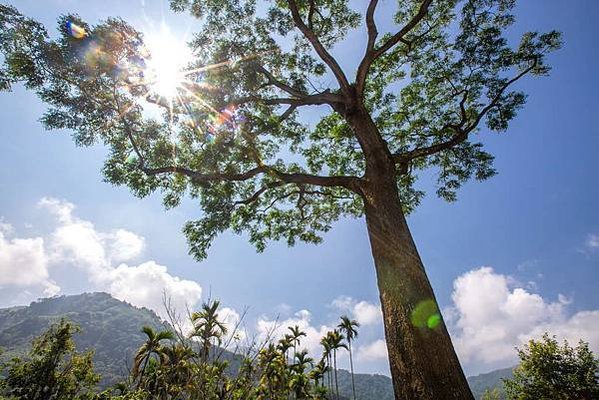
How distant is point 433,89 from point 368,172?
19.2 feet

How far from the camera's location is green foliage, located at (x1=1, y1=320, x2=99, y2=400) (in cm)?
1953

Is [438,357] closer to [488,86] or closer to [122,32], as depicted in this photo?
[488,86]

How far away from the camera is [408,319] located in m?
4.32

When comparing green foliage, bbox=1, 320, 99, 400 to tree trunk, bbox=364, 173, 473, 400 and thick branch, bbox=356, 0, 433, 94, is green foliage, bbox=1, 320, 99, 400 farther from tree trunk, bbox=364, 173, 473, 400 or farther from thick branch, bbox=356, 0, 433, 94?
thick branch, bbox=356, 0, 433, 94

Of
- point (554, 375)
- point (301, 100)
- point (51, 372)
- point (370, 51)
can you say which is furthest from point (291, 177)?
point (554, 375)

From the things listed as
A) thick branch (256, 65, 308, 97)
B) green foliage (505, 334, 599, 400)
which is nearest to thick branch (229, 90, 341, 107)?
Answer: thick branch (256, 65, 308, 97)

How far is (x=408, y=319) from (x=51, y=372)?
24.6m

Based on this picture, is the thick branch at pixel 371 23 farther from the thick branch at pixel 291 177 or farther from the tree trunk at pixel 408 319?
the tree trunk at pixel 408 319

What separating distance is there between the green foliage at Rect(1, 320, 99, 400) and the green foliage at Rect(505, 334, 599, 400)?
2985 cm

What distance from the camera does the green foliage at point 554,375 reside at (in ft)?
78.0

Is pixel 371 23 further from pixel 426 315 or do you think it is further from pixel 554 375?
pixel 554 375

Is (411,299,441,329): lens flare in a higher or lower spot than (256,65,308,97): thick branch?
lower

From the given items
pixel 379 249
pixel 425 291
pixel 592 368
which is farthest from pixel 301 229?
pixel 592 368

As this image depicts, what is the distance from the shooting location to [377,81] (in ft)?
36.8
